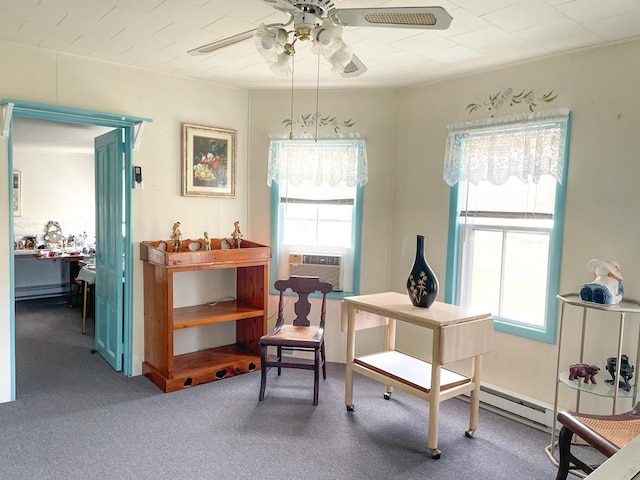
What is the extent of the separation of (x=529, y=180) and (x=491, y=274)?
73 centimetres

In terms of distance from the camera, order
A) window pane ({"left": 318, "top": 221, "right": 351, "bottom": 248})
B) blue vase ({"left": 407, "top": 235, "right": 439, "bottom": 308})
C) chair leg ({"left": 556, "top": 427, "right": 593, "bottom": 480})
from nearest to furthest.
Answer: chair leg ({"left": 556, "top": 427, "right": 593, "bottom": 480})
blue vase ({"left": 407, "top": 235, "right": 439, "bottom": 308})
window pane ({"left": 318, "top": 221, "right": 351, "bottom": 248})

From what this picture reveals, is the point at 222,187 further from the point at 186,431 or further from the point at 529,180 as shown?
the point at 529,180

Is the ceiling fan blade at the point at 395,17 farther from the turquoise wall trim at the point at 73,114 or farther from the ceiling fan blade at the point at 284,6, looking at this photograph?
the turquoise wall trim at the point at 73,114

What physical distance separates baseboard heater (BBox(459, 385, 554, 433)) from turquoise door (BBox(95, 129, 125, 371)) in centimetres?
284

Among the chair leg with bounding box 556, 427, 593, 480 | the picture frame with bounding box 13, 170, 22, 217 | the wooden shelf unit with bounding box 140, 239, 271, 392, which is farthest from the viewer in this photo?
the picture frame with bounding box 13, 170, 22, 217

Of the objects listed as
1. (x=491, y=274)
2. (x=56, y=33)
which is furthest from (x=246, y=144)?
(x=491, y=274)

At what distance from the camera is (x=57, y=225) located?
21.3 feet

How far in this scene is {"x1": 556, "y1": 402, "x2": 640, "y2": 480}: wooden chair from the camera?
1.76 meters

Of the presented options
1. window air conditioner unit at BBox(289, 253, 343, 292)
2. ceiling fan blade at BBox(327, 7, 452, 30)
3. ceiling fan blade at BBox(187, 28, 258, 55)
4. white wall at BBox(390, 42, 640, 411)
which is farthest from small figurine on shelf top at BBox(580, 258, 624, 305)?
ceiling fan blade at BBox(187, 28, 258, 55)

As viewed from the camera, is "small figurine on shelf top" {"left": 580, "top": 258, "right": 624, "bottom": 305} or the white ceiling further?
"small figurine on shelf top" {"left": 580, "top": 258, "right": 624, "bottom": 305}

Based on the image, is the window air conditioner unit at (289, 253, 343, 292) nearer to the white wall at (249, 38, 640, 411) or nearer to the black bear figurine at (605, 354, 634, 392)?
the white wall at (249, 38, 640, 411)

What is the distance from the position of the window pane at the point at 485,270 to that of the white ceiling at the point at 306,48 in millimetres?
1221

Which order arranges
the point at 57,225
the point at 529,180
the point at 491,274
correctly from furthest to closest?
the point at 57,225, the point at 491,274, the point at 529,180

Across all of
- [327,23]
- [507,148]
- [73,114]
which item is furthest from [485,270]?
[73,114]
